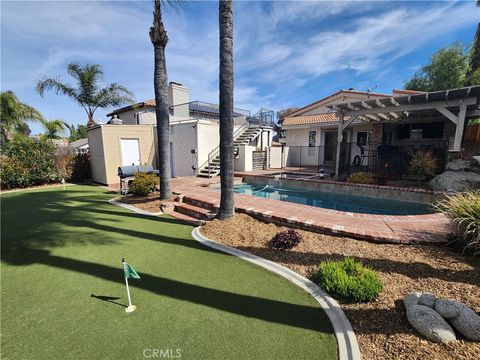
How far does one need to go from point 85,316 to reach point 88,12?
10.3 meters

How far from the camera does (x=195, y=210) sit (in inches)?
299

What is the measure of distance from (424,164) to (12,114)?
28.5 metres

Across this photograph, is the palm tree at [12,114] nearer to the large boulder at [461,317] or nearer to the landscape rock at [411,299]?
the landscape rock at [411,299]

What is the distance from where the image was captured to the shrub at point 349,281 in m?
3.12

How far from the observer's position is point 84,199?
991 centimetres

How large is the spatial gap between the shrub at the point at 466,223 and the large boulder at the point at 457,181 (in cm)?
498

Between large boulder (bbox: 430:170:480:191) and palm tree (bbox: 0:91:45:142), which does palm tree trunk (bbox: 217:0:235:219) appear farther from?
palm tree (bbox: 0:91:45:142)

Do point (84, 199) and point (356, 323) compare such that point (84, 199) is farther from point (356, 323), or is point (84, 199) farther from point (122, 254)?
point (356, 323)

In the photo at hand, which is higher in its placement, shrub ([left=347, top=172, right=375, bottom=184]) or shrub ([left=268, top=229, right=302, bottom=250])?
shrub ([left=347, top=172, right=375, bottom=184])

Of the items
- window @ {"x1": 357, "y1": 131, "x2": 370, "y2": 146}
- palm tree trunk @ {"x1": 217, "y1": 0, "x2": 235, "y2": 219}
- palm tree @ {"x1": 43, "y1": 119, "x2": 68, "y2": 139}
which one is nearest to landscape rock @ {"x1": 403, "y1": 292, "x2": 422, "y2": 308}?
palm tree trunk @ {"x1": 217, "y1": 0, "x2": 235, "y2": 219}

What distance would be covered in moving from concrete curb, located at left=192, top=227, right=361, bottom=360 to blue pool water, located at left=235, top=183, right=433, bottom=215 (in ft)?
19.4

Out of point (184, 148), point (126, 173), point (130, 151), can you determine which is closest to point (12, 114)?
point (130, 151)

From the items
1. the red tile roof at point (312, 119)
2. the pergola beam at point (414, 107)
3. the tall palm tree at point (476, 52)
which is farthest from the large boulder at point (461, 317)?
the tall palm tree at point (476, 52)

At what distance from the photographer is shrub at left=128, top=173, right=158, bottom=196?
933cm
